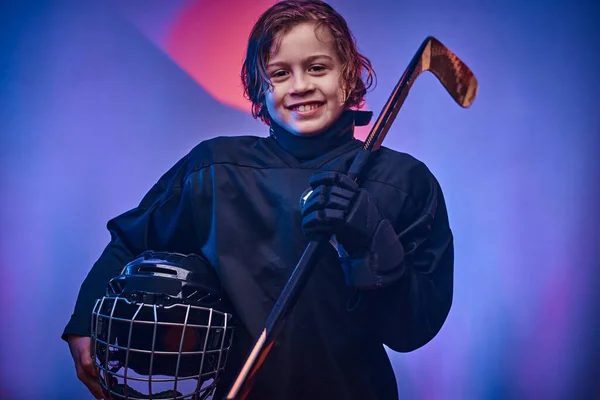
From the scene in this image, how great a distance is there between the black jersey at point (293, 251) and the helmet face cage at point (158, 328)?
10 centimetres

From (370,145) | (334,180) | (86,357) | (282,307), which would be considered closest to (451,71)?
(370,145)

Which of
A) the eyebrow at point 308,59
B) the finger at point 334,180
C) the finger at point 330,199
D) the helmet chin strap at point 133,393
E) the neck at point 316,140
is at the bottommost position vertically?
the helmet chin strap at point 133,393

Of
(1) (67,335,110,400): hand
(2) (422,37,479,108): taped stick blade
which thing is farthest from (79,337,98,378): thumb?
(2) (422,37,479,108): taped stick blade

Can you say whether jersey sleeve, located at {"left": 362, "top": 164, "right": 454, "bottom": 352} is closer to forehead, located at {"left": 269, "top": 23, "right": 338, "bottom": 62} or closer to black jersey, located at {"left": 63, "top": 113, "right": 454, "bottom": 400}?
black jersey, located at {"left": 63, "top": 113, "right": 454, "bottom": 400}

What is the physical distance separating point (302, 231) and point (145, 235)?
33 centimetres

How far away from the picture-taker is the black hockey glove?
96cm

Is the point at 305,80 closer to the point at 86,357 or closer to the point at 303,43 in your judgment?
the point at 303,43

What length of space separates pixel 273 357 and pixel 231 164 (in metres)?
0.39

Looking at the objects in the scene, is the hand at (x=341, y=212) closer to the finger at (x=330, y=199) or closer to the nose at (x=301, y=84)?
the finger at (x=330, y=199)

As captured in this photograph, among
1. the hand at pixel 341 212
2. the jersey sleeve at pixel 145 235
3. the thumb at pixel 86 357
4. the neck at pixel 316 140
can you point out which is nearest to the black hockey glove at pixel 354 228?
the hand at pixel 341 212

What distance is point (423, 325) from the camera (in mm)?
1097

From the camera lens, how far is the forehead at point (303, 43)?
3.74 ft

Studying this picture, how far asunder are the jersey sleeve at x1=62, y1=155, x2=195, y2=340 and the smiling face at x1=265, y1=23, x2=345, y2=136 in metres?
0.25

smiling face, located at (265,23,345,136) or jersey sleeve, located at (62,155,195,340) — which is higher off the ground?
smiling face, located at (265,23,345,136)
